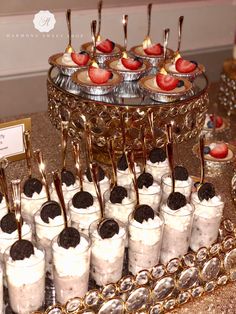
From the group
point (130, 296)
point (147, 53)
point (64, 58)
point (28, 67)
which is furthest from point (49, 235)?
point (28, 67)

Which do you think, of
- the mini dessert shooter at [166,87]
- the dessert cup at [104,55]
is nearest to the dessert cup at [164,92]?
the mini dessert shooter at [166,87]

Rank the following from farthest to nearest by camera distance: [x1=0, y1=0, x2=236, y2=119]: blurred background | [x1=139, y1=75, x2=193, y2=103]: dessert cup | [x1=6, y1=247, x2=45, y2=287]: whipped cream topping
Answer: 1. [x1=0, y1=0, x2=236, y2=119]: blurred background
2. [x1=139, y1=75, x2=193, y2=103]: dessert cup
3. [x1=6, y1=247, x2=45, y2=287]: whipped cream topping

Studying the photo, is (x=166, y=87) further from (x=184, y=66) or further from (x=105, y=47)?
(x=105, y=47)

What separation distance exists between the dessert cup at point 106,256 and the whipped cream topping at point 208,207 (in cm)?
22

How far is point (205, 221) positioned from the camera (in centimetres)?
131

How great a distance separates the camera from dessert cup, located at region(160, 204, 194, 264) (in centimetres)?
125

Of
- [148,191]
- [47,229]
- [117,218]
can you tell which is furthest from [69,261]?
[148,191]

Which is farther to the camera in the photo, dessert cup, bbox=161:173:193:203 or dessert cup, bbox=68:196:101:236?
dessert cup, bbox=161:173:193:203

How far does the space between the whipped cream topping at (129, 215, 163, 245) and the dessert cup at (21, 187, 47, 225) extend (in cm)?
23

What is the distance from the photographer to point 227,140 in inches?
79.4

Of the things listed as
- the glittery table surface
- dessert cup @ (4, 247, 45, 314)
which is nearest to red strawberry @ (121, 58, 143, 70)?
the glittery table surface

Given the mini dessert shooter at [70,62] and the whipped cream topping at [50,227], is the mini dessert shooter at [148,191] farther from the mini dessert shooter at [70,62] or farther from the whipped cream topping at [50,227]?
the mini dessert shooter at [70,62]

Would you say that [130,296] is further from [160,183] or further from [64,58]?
[64,58]

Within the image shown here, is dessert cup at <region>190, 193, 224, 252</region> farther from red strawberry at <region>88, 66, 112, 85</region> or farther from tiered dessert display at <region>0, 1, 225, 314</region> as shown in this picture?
red strawberry at <region>88, 66, 112, 85</region>
